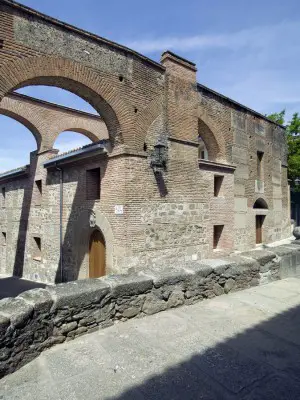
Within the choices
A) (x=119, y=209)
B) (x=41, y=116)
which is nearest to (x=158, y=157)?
(x=119, y=209)

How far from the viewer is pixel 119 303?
11.3 ft

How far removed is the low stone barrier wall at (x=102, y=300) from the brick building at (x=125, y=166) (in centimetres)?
296

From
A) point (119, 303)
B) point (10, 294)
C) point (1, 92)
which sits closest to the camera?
point (119, 303)

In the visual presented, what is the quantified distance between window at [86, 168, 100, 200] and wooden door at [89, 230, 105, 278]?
1.11 metres

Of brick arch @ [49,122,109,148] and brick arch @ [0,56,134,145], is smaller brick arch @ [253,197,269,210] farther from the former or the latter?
brick arch @ [49,122,109,148]

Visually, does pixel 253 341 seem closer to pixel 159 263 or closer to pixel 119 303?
pixel 119 303

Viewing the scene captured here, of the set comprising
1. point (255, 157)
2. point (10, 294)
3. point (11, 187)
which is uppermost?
point (255, 157)

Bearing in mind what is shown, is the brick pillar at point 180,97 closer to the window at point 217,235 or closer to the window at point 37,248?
the window at point 217,235

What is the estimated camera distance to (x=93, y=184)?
8.41 metres

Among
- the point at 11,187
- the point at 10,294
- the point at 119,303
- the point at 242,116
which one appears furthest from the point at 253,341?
the point at 11,187

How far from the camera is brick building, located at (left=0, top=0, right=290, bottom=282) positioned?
6316mm

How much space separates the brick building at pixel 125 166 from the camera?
632 cm

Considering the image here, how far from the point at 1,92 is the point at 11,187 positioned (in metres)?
8.58

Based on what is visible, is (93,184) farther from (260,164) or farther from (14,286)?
(260,164)
